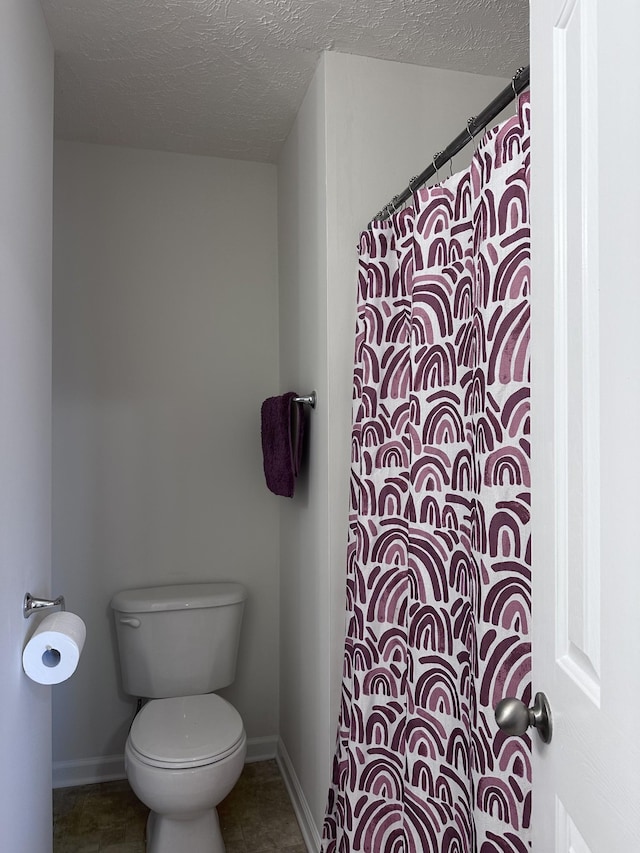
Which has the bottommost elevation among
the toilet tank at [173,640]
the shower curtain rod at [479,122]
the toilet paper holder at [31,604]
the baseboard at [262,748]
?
the baseboard at [262,748]

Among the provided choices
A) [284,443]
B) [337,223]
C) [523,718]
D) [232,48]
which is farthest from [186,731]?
[232,48]

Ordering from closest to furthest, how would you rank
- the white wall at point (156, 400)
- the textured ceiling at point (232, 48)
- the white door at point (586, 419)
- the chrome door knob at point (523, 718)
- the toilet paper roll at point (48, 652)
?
the white door at point (586, 419)
the chrome door knob at point (523, 718)
the toilet paper roll at point (48, 652)
the textured ceiling at point (232, 48)
the white wall at point (156, 400)

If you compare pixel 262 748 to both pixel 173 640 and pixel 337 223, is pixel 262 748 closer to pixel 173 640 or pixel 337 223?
pixel 173 640

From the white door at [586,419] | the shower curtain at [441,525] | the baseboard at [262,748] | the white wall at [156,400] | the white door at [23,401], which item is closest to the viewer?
the white door at [586,419]

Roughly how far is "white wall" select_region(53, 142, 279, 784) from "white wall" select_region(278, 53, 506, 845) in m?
0.56

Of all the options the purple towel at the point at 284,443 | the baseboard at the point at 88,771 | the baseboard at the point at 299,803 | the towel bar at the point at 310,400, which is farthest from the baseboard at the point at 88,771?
the towel bar at the point at 310,400

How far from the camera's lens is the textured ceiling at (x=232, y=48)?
66.6 inches

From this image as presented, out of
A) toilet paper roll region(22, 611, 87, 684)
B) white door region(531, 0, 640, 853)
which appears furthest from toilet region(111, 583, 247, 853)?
white door region(531, 0, 640, 853)

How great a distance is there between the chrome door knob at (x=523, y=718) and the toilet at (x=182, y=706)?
1.35 m

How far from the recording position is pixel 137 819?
2252 millimetres

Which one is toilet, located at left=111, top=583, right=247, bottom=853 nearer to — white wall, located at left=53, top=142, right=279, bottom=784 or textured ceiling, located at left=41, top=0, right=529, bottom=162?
white wall, located at left=53, top=142, right=279, bottom=784

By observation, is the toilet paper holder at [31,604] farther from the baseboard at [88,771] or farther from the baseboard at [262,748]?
the baseboard at [262,748]

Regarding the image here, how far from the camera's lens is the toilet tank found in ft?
7.72

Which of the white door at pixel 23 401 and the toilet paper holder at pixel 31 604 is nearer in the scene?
the white door at pixel 23 401
